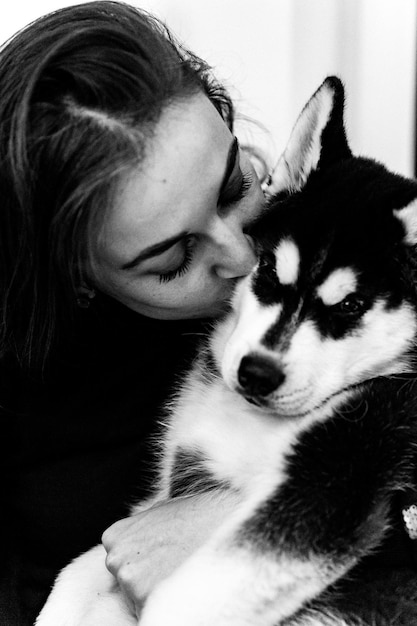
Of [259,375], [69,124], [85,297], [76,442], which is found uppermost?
[69,124]

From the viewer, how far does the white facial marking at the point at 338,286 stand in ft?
5.15

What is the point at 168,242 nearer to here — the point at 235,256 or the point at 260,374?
the point at 235,256

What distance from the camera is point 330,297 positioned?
158 centimetres

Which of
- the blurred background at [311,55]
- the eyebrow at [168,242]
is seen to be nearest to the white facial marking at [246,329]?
the eyebrow at [168,242]

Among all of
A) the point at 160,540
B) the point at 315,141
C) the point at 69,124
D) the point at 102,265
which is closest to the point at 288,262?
the point at 315,141

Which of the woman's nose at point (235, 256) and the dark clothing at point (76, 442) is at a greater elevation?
the woman's nose at point (235, 256)

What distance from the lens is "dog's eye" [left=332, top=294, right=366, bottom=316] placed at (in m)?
1.58

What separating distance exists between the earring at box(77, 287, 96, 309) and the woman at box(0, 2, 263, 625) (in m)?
0.02

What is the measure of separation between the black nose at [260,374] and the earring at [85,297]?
0.58m

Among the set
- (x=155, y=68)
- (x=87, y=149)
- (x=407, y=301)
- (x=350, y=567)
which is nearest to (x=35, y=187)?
(x=87, y=149)

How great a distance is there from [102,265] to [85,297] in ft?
0.64

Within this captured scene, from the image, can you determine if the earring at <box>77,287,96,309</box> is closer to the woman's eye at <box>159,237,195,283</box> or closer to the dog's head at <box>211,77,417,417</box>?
the woman's eye at <box>159,237,195,283</box>

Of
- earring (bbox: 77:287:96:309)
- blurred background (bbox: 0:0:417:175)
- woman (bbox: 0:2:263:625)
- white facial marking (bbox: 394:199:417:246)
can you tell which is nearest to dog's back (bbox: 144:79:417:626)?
white facial marking (bbox: 394:199:417:246)

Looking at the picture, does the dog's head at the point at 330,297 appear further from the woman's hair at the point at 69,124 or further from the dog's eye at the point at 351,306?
the woman's hair at the point at 69,124
